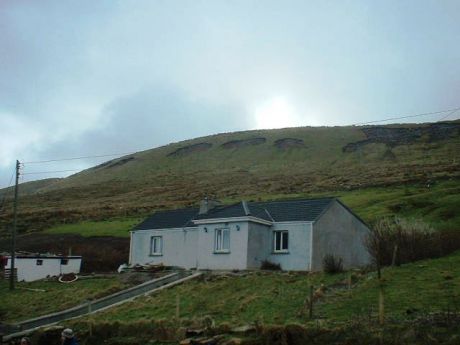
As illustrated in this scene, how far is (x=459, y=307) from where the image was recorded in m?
18.0

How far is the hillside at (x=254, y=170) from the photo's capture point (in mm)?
78562

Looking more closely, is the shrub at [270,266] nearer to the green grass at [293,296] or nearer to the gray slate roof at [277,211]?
the gray slate roof at [277,211]

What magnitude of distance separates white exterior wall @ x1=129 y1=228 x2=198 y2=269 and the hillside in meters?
29.4

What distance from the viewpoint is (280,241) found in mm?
34312

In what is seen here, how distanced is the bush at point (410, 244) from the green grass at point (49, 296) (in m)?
13.3

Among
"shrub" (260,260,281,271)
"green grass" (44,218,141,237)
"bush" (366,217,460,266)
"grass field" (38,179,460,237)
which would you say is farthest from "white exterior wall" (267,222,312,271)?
"green grass" (44,218,141,237)

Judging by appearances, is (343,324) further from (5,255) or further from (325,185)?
(325,185)

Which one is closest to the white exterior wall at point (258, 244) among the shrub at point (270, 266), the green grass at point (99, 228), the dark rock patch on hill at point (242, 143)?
the shrub at point (270, 266)

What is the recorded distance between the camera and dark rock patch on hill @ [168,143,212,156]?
14050 cm

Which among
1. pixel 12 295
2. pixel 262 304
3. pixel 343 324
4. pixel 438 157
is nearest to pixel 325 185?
pixel 438 157

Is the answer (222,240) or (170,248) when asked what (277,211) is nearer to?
(222,240)

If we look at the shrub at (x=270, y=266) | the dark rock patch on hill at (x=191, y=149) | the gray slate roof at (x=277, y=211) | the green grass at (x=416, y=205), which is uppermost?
the dark rock patch on hill at (x=191, y=149)

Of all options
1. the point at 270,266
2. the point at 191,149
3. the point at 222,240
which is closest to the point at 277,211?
the point at 270,266

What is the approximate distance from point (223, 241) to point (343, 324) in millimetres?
17820
